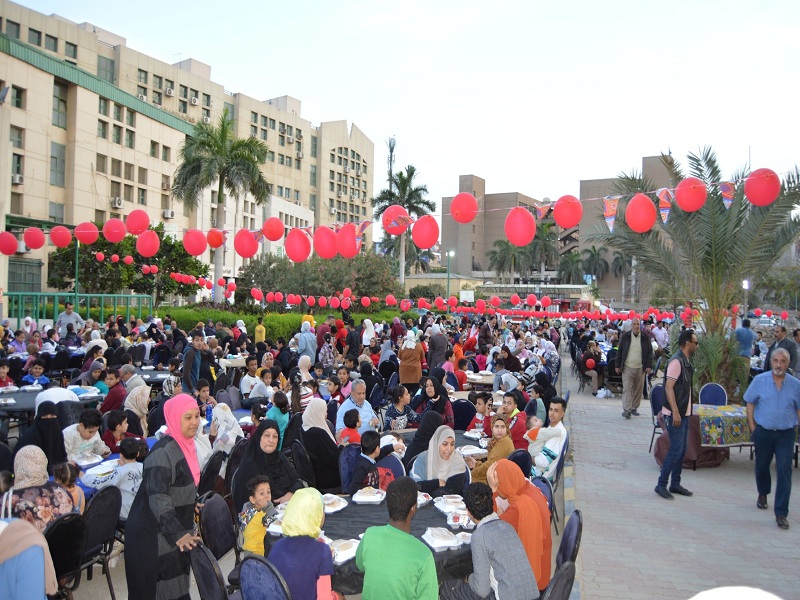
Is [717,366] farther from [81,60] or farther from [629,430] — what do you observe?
[81,60]

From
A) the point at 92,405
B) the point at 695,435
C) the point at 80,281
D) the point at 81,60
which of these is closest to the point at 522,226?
the point at 695,435

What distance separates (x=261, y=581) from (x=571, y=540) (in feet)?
6.53

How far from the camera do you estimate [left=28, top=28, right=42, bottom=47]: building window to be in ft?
150

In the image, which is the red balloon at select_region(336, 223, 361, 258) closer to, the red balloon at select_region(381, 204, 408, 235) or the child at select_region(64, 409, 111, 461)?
the red balloon at select_region(381, 204, 408, 235)

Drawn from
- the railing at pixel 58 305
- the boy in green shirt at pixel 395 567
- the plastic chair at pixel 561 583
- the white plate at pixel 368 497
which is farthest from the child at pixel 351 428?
the railing at pixel 58 305

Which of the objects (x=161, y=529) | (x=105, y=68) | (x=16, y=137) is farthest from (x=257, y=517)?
(x=105, y=68)

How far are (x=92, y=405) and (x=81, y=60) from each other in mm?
49721

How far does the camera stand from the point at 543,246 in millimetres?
80938

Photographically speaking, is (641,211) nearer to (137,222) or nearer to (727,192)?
(727,192)

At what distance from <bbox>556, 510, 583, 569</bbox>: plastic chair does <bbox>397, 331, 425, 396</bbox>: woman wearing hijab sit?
752 cm

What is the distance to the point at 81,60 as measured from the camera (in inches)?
1961

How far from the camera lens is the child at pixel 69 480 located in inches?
187

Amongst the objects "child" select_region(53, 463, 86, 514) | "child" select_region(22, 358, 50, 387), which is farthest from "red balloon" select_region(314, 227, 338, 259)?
"child" select_region(53, 463, 86, 514)

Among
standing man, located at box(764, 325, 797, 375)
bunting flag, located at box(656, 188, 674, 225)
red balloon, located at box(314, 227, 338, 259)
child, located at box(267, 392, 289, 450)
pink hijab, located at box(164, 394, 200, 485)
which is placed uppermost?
bunting flag, located at box(656, 188, 674, 225)
